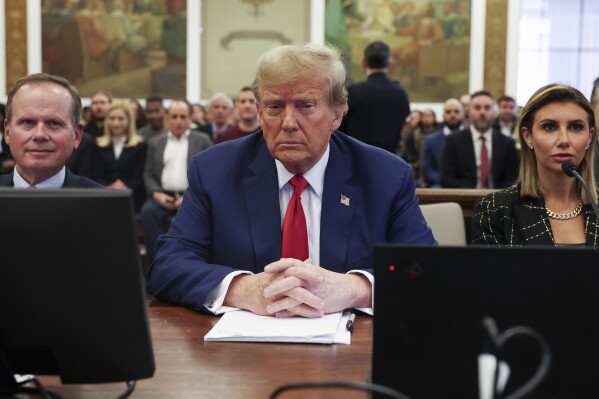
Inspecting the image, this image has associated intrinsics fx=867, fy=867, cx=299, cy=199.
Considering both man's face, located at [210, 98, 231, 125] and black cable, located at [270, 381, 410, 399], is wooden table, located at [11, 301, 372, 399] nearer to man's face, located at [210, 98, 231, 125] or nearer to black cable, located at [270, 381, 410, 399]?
black cable, located at [270, 381, 410, 399]

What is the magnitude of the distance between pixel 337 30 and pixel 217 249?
495 inches

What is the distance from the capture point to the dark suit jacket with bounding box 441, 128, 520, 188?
739 cm

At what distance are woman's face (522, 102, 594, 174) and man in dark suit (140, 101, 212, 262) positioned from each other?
16.6ft

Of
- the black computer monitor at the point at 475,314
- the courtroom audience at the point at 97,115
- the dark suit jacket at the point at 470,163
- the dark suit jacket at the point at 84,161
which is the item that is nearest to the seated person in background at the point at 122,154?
the dark suit jacket at the point at 84,161

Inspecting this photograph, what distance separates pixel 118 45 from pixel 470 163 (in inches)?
357

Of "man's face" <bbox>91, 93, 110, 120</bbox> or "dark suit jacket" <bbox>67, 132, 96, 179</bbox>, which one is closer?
"dark suit jacket" <bbox>67, 132, 96, 179</bbox>

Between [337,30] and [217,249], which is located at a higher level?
[337,30]

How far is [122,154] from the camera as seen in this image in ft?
27.2

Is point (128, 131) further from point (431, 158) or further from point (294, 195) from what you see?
point (294, 195)

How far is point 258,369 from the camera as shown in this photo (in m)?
1.71

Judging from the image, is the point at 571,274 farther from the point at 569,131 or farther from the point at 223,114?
the point at 223,114

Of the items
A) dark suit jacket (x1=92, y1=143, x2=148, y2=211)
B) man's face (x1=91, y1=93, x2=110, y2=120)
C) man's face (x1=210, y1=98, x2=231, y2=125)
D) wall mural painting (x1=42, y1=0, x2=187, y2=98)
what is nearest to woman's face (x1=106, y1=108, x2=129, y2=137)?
dark suit jacket (x1=92, y1=143, x2=148, y2=211)

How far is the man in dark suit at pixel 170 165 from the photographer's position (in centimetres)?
794

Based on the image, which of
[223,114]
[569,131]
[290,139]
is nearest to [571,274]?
[290,139]
